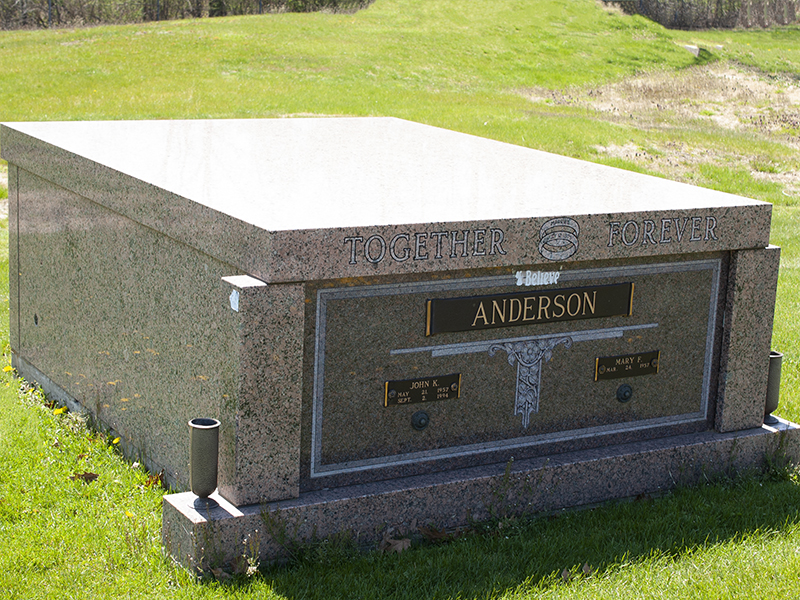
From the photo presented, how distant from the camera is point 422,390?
4320 mm

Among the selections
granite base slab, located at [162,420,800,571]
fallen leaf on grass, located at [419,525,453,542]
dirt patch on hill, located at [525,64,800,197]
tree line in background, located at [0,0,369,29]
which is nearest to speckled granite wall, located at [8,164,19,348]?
granite base slab, located at [162,420,800,571]

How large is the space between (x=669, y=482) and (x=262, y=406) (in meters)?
2.17

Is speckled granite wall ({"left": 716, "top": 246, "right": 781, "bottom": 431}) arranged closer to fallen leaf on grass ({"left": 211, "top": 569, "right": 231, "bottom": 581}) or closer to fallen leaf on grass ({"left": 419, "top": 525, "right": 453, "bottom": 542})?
fallen leaf on grass ({"left": 419, "top": 525, "right": 453, "bottom": 542})

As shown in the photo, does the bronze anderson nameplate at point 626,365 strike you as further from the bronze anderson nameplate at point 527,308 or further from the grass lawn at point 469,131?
the grass lawn at point 469,131

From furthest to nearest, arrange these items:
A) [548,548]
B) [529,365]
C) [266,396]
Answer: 1. [529,365]
2. [548,548]
3. [266,396]

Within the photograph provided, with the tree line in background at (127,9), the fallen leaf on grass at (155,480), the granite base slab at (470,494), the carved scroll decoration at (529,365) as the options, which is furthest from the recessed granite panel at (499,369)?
the tree line in background at (127,9)

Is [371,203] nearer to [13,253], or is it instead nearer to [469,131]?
[13,253]

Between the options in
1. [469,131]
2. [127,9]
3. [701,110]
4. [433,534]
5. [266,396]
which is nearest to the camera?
[266,396]

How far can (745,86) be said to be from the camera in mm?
30219

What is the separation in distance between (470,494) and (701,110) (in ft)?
71.2

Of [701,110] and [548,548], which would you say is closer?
[548,548]

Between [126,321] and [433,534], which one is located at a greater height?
[126,321]

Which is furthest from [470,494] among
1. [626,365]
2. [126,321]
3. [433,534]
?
[126,321]

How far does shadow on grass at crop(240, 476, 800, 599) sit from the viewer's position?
375 cm
